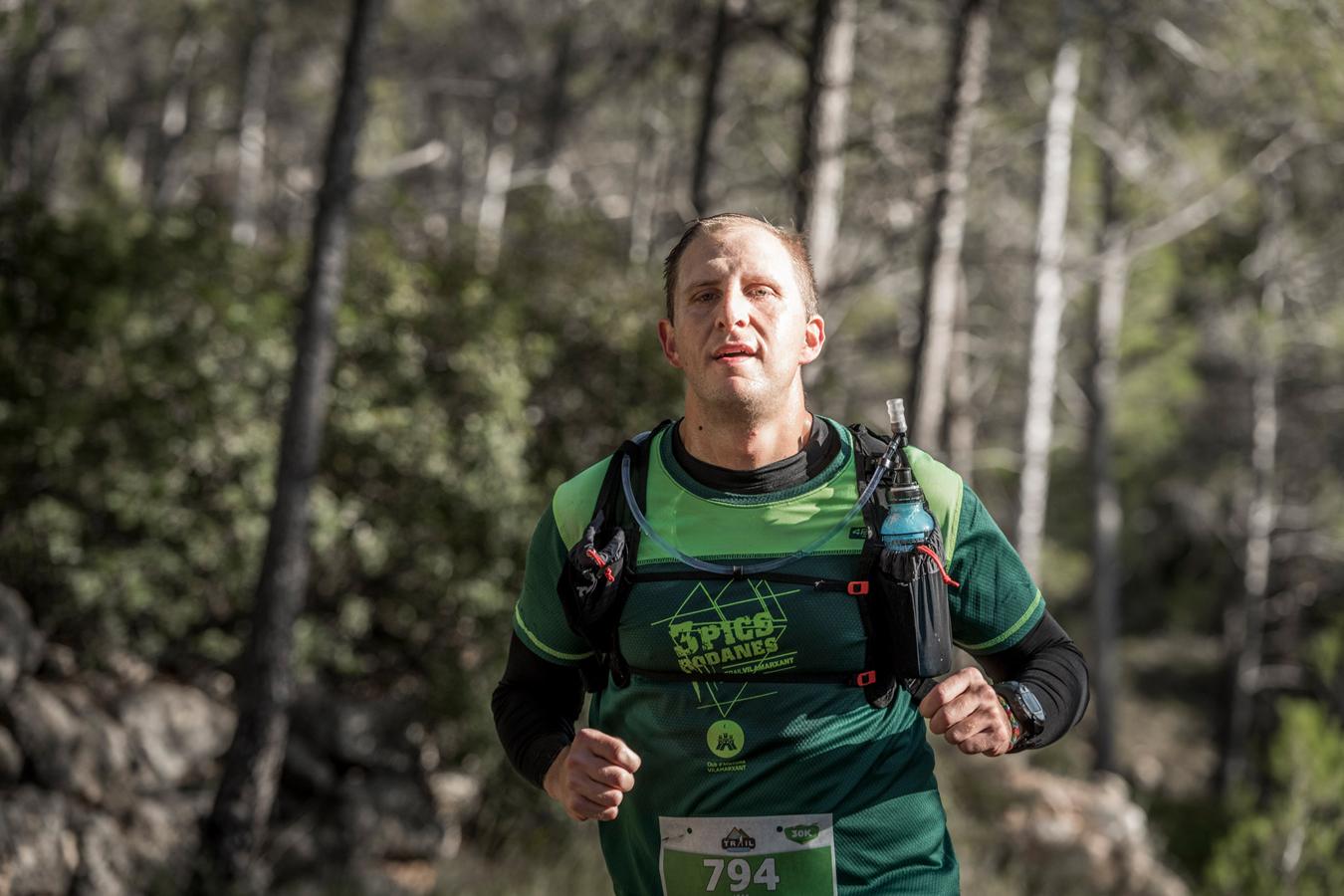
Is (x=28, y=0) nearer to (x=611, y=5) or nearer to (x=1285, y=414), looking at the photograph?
(x=611, y=5)

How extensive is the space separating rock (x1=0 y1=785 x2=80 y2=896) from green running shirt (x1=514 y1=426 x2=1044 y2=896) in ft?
17.3

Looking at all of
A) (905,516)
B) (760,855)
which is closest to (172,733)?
(760,855)

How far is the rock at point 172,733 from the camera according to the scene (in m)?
8.55

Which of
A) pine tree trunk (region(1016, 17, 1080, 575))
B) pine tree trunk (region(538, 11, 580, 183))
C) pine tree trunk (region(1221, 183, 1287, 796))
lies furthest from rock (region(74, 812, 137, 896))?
pine tree trunk (region(1221, 183, 1287, 796))

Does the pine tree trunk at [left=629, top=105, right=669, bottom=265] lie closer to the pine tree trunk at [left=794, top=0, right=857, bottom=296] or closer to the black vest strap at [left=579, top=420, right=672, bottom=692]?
the pine tree trunk at [left=794, top=0, right=857, bottom=296]

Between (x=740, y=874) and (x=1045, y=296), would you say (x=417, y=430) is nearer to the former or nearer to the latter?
(x=740, y=874)

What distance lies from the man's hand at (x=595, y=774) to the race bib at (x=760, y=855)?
0.21m

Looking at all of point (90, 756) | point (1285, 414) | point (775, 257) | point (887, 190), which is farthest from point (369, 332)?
point (1285, 414)

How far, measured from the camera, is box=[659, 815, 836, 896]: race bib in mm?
2318

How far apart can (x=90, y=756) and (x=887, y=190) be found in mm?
7250

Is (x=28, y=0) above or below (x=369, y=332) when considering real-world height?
above

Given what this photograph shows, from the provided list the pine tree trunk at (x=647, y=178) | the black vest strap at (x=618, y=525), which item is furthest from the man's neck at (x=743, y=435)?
the pine tree trunk at (x=647, y=178)

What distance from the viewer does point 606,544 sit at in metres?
2.38

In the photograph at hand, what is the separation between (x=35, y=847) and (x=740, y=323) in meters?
5.93
